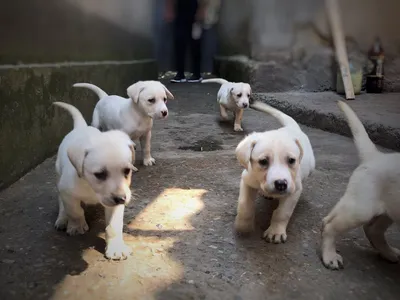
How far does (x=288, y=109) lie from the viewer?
17.8 ft

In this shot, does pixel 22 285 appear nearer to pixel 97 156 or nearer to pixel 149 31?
pixel 97 156

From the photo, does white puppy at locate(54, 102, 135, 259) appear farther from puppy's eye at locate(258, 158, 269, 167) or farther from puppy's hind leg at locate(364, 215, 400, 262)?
puppy's hind leg at locate(364, 215, 400, 262)

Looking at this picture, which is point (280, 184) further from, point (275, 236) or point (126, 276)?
point (126, 276)

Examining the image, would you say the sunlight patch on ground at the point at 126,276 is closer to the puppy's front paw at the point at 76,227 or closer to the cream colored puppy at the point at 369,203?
the puppy's front paw at the point at 76,227

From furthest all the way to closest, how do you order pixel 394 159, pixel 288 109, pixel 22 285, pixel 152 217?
pixel 288 109
pixel 152 217
pixel 394 159
pixel 22 285

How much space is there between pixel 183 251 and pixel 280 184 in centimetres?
56

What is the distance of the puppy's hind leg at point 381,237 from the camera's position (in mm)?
2002

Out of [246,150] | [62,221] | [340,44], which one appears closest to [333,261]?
[246,150]

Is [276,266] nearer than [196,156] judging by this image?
Yes

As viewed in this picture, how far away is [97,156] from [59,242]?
0.54 m

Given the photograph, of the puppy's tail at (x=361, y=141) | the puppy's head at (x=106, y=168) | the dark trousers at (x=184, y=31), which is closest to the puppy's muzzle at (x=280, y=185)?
the puppy's tail at (x=361, y=141)

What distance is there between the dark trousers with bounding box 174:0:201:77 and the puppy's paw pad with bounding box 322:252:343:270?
790cm

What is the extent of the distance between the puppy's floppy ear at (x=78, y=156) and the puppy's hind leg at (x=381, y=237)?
4.25ft

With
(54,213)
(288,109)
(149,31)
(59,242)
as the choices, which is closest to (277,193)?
(59,242)
